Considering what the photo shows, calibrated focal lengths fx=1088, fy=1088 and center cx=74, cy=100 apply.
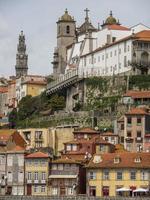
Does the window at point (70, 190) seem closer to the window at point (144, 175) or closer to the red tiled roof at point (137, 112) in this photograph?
the window at point (144, 175)

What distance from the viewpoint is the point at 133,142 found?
109 meters

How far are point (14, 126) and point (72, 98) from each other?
8.74 m

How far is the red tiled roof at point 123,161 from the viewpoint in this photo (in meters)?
96.0

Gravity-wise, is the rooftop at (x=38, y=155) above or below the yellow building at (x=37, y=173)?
above

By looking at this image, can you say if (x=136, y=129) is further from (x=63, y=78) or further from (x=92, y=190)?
(x=63, y=78)

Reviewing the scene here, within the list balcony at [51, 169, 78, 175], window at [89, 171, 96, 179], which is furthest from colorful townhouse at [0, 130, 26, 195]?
window at [89, 171, 96, 179]

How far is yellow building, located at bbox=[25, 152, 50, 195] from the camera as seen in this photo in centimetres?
9906

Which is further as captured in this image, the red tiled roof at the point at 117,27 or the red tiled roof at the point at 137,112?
the red tiled roof at the point at 117,27

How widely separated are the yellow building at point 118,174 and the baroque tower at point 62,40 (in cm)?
5170

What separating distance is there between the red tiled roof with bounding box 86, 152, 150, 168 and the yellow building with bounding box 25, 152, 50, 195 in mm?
4550

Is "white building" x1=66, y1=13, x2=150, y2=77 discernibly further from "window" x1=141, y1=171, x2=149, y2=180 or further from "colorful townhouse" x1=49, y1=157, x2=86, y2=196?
"window" x1=141, y1=171, x2=149, y2=180

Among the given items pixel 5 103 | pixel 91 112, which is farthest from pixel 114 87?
pixel 5 103

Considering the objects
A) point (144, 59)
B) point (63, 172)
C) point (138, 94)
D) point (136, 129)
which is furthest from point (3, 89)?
point (63, 172)

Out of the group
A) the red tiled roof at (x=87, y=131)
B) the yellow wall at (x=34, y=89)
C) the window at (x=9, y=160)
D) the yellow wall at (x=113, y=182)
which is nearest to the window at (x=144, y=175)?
the yellow wall at (x=113, y=182)
